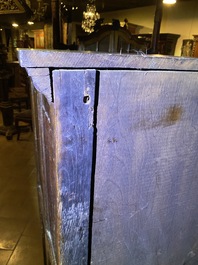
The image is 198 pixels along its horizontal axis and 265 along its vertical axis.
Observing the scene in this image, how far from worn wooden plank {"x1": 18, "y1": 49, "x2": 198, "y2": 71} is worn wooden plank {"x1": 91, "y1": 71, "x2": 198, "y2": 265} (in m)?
0.02

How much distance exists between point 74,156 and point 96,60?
200 millimetres

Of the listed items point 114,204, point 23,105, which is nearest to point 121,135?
point 114,204

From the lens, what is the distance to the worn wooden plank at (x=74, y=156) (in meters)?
0.40

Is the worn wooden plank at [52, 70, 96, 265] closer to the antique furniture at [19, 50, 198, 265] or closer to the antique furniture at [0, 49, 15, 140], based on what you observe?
the antique furniture at [19, 50, 198, 265]

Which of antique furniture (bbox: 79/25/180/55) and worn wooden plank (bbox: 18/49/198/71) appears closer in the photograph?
worn wooden plank (bbox: 18/49/198/71)

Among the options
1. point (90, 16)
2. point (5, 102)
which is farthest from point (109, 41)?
point (5, 102)

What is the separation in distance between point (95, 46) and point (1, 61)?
156cm

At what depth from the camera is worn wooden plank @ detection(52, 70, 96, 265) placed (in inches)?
15.8

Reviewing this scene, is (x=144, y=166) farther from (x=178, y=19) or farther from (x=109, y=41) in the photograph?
(x=178, y=19)

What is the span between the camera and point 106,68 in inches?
16.6

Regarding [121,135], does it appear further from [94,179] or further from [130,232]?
[130,232]

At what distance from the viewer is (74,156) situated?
18.0 inches

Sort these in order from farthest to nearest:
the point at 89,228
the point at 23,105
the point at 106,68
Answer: the point at 23,105
the point at 89,228
the point at 106,68

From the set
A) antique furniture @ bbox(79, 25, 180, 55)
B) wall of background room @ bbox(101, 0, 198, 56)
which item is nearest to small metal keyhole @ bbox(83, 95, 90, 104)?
antique furniture @ bbox(79, 25, 180, 55)
